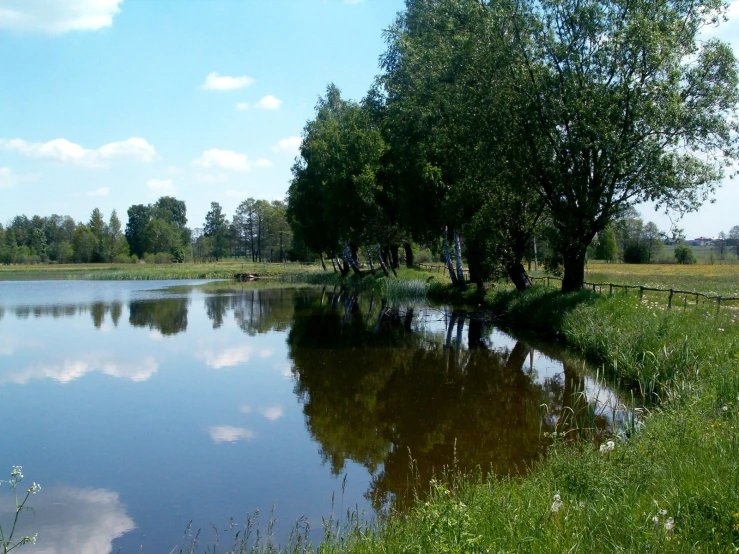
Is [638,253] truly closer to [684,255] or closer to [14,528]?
[684,255]

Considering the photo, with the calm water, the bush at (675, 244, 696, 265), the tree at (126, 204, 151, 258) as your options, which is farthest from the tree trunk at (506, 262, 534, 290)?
the tree at (126, 204, 151, 258)

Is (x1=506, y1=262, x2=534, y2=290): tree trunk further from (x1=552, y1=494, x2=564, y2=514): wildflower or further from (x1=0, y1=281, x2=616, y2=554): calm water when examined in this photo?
(x1=552, y1=494, x2=564, y2=514): wildflower

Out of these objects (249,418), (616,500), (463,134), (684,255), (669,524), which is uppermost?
(463,134)

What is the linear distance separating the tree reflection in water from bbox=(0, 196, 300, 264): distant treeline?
2707 inches

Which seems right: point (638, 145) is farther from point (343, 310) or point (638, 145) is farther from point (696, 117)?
point (343, 310)

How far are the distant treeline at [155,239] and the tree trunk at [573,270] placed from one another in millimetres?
67354

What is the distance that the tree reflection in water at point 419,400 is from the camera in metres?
8.95

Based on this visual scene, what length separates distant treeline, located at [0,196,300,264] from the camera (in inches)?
4063

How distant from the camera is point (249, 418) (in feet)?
37.5

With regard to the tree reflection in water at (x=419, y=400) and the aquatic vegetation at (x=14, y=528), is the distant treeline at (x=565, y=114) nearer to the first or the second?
the tree reflection in water at (x=419, y=400)

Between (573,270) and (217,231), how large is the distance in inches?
4624

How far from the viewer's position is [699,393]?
29.1 ft

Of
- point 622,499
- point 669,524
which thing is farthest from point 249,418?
point 669,524

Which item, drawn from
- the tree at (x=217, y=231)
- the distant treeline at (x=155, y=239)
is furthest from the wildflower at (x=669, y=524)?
the tree at (x=217, y=231)
